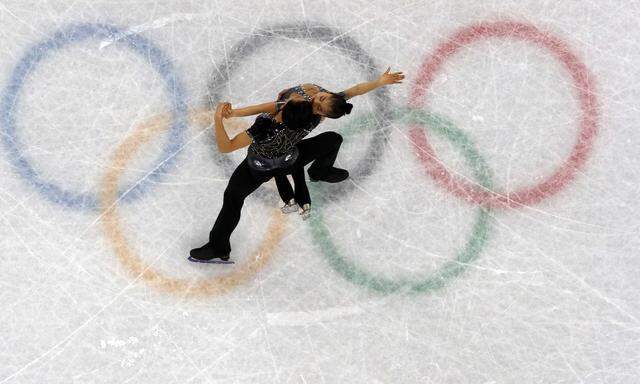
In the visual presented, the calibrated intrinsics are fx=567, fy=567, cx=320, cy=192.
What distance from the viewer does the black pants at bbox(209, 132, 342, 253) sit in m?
3.08

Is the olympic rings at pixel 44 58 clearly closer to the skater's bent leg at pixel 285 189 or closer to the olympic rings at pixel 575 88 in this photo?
the skater's bent leg at pixel 285 189

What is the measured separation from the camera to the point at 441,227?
11.9 ft

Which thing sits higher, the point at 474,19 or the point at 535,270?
the point at 474,19

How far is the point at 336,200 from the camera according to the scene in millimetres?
3664

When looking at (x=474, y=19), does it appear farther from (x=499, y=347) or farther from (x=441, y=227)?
(x=499, y=347)

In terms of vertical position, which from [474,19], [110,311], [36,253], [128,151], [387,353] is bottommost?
[387,353]

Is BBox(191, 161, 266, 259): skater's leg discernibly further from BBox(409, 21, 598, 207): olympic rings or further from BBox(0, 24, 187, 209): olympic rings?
BBox(409, 21, 598, 207): olympic rings

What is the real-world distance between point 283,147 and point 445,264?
4.74 ft

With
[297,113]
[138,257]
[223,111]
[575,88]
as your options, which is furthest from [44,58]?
[575,88]

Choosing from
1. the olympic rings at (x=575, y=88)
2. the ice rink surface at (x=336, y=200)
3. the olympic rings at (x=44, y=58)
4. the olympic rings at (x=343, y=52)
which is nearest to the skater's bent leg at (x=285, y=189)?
the ice rink surface at (x=336, y=200)

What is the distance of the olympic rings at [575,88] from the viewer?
3.67m

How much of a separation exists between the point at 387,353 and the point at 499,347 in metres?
0.71

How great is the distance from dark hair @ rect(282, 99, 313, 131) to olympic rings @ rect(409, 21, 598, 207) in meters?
1.26

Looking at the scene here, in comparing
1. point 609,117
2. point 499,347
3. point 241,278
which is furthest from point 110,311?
point 609,117
